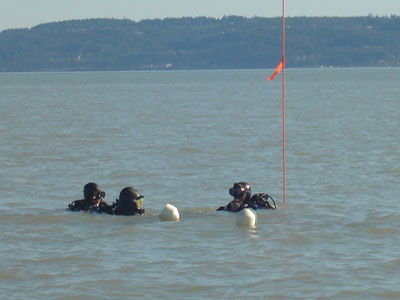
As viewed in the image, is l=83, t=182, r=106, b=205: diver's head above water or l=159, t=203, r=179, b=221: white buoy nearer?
l=159, t=203, r=179, b=221: white buoy

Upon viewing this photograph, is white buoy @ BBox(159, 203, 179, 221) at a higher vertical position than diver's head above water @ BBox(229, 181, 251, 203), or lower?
lower

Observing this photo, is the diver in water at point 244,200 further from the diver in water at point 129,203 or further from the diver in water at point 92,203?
the diver in water at point 92,203

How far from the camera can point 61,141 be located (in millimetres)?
40656

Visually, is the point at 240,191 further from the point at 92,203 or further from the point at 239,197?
the point at 92,203

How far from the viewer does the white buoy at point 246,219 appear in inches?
784

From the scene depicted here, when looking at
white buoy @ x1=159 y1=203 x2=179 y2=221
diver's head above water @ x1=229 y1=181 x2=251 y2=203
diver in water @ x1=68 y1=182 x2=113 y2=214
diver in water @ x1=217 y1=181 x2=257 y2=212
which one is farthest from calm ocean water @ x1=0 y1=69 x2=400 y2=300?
diver's head above water @ x1=229 y1=181 x2=251 y2=203

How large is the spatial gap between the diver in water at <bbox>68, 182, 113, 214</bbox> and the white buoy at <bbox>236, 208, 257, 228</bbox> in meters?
2.83

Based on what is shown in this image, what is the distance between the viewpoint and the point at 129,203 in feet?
69.5

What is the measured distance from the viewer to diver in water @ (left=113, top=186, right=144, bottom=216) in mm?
21125

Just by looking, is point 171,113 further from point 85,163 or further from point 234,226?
point 234,226

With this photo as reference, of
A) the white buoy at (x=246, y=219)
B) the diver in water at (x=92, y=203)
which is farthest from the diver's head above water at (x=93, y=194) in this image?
the white buoy at (x=246, y=219)

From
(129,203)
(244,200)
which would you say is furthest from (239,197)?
(129,203)

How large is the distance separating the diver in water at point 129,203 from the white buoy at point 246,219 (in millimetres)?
2234

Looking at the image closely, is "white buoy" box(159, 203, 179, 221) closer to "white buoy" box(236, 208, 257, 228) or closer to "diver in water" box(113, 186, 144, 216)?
"diver in water" box(113, 186, 144, 216)
